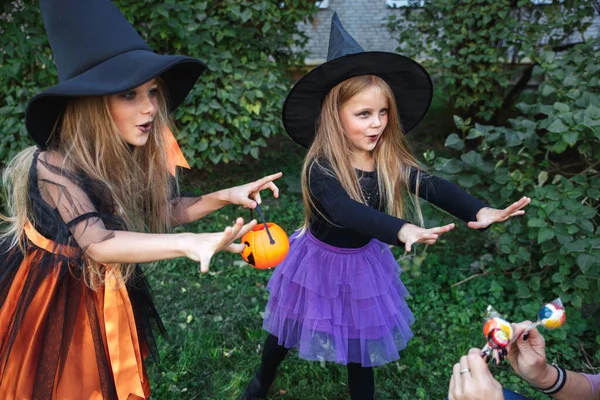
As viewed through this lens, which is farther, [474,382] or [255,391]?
[255,391]

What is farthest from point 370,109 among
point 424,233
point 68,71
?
point 68,71

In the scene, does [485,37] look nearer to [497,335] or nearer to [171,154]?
[171,154]

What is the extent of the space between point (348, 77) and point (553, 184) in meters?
1.75

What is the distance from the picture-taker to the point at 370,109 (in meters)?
2.12

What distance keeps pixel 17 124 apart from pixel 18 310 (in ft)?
8.81

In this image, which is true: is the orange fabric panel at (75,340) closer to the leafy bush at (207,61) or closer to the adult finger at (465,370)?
the adult finger at (465,370)

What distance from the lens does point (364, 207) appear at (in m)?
1.86

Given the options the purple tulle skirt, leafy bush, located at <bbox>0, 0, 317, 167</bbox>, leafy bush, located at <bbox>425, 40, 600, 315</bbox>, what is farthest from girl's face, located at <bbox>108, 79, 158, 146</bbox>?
leafy bush, located at <bbox>0, 0, 317, 167</bbox>

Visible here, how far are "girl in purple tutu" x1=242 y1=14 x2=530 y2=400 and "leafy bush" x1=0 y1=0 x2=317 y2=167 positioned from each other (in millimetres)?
2036

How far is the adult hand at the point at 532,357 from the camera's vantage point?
169 centimetres

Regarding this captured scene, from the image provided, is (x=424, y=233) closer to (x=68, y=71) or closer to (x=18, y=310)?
(x=68, y=71)

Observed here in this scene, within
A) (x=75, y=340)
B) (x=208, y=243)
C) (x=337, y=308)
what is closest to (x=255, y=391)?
(x=337, y=308)

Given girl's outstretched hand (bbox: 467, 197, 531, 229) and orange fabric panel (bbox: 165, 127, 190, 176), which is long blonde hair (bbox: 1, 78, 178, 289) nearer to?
orange fabric panel (bbox: 165, 127, 190, 176)

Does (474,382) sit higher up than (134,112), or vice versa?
(134,112)
